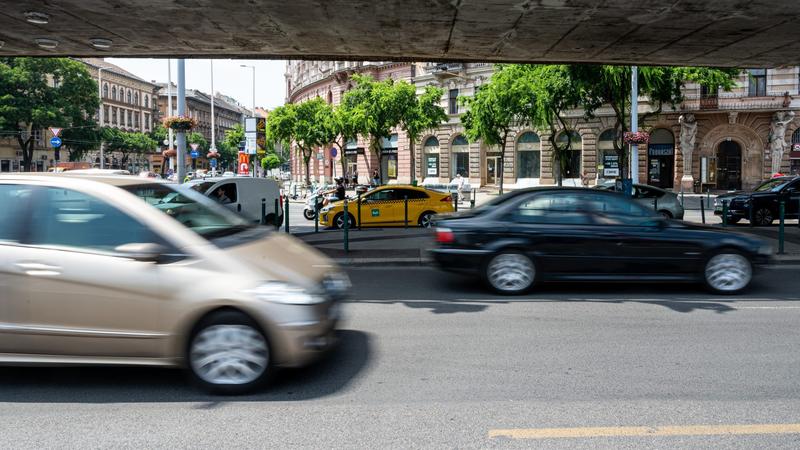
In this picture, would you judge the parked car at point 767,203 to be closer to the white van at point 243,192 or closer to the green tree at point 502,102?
the green tree at point 502,102

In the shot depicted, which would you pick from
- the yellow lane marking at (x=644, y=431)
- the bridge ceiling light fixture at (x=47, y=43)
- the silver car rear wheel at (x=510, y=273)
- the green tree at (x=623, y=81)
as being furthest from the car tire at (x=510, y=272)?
the green tree at (x=623, y=81)

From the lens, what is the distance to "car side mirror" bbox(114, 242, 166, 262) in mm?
4482

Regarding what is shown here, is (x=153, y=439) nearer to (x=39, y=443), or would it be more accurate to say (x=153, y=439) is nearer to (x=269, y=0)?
(x=39, y=443)

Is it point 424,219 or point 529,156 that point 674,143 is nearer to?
point 529,156

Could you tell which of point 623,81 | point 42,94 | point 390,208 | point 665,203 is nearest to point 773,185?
point 665,203

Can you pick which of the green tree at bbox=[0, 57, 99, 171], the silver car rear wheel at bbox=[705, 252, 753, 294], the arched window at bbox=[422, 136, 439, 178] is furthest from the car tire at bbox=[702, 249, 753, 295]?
the green tree at bbox=[0, 57, 99, 171]

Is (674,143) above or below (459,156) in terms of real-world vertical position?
above

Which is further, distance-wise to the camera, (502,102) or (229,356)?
(502,102)

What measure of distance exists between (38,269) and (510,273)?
19.1 feet

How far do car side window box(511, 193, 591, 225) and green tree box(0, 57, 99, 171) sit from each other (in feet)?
190

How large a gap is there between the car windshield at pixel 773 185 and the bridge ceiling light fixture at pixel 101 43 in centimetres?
1991

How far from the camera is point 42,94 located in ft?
186

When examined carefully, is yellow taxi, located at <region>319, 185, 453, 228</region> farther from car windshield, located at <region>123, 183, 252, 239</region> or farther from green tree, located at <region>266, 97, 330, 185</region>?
green tree, located at <region>266, 97, 330, 185</region>

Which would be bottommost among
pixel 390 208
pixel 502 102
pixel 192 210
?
pixel 390 208
